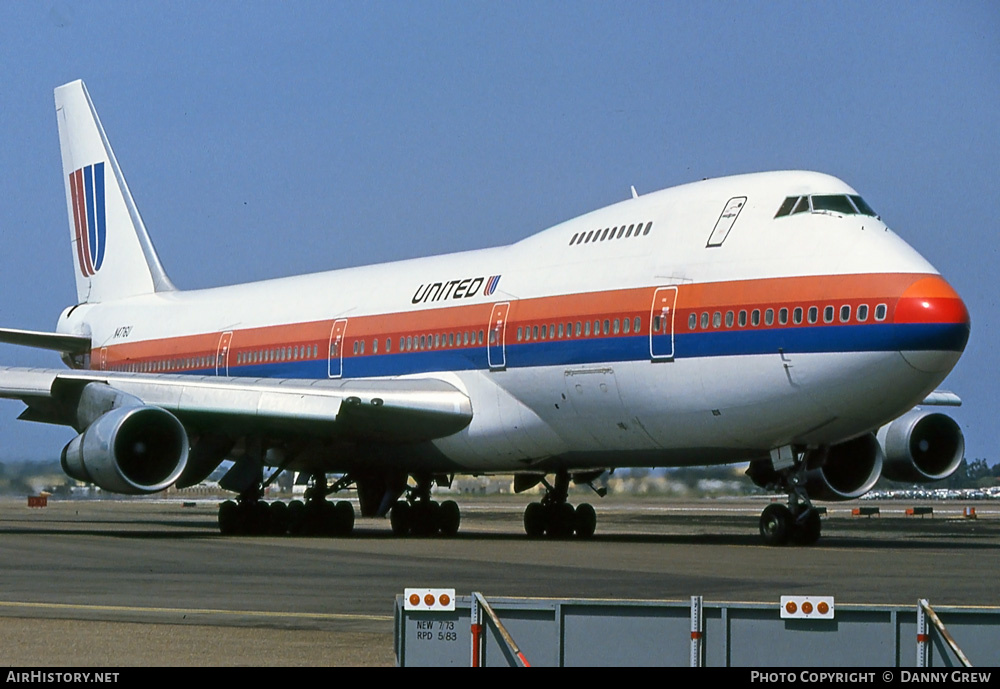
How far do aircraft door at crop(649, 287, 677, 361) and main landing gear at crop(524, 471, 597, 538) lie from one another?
4.90 m

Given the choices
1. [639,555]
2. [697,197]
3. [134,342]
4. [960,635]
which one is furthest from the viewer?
[134,342]

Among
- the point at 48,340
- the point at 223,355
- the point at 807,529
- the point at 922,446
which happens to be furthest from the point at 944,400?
the point at 48,340

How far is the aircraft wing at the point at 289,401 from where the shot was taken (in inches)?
954

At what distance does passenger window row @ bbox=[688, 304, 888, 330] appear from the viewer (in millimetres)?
19047

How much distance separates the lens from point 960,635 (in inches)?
302

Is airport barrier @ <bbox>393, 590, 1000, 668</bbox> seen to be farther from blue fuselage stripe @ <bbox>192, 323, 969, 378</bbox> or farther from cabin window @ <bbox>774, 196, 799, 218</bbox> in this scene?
cabin window @ <bbox>774, 196, 799, 218</bbox>

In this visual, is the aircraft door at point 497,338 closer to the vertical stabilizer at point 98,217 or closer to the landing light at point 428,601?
the vertical stabilizer at point 98,217

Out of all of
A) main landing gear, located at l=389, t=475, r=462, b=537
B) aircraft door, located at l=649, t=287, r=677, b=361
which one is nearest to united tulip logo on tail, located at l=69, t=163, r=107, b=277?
main landing gear, located at l=389, t=475, r=462, b=537

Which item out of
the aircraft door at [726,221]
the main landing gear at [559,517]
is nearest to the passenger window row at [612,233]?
the aircraft door at [726,221]

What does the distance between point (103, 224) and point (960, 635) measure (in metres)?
31.7

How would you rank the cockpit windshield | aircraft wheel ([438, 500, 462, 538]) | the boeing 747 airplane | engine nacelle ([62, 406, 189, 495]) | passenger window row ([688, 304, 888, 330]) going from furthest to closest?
aircraft wheel ([438, 500, 462, 538]), engine nacelle ([62, 406, 189, 495]), the cockpit windshield, the boeing 747 airplane, passenger window row ([688, 304, 888, 330])
